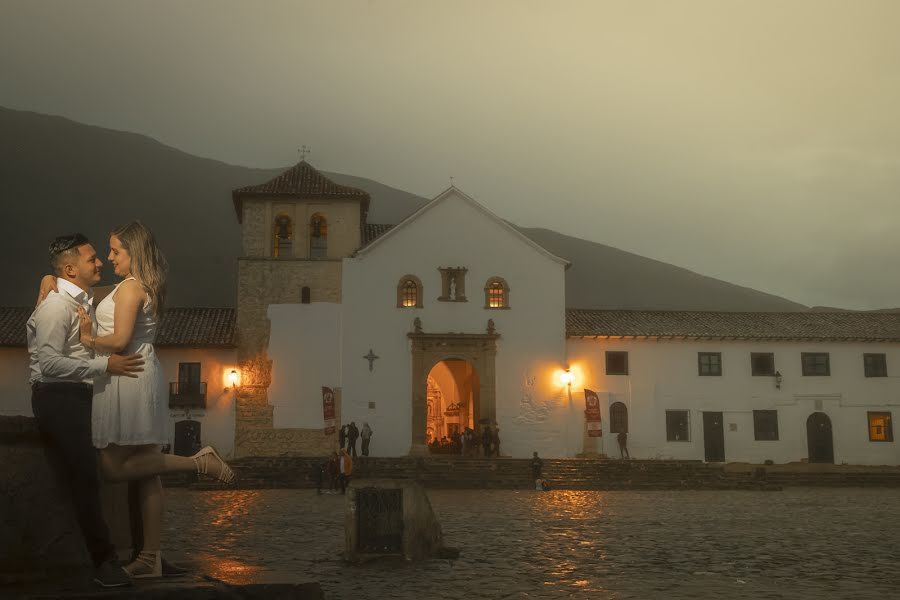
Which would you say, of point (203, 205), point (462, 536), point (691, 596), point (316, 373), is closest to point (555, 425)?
point (316, 373)

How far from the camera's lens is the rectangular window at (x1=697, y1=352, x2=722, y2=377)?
3766cm

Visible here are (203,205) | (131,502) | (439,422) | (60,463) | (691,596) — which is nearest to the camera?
(60,463)

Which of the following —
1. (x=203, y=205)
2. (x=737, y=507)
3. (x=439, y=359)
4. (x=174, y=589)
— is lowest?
(x=737, y=507)

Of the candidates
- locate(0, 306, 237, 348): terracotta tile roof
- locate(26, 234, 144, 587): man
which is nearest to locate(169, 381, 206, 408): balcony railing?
locate(0, 306, 237, 348): terracotta tile roof

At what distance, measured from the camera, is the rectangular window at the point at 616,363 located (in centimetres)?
3719

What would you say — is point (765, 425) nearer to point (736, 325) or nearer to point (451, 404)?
point (736, 325)

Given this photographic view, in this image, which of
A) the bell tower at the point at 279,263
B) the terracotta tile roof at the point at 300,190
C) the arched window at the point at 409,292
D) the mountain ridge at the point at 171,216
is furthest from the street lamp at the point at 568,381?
the mountain ridge at the point at 171,216

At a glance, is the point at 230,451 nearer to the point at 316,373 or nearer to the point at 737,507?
the point at 316,373

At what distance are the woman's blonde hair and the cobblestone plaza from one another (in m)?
1.46

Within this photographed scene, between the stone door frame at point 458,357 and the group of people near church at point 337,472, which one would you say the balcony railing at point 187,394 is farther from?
the group of people near church at point 337,472

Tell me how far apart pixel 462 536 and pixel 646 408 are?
25.1 metres

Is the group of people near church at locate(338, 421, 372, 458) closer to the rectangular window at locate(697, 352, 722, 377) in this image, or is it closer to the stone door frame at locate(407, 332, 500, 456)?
the stone door frame at locate(407, 332, 500, 456)

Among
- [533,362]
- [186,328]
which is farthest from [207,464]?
[186,328]

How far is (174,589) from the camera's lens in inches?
156
